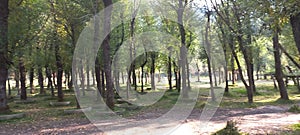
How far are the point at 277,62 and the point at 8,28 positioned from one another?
15.5 meters

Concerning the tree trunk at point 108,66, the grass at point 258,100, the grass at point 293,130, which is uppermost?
the tree trunk at point 108,66

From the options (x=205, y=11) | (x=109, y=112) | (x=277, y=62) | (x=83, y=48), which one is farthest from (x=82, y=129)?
(x=277, y=62)

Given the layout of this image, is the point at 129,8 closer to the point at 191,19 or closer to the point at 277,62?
the point at 191,19

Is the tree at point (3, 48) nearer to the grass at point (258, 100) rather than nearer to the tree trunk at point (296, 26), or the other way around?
the grass at point (258, 100)

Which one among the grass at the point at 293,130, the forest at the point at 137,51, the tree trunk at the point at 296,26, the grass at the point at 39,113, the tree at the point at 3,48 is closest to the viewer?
the tree trunk at the point at 296,26

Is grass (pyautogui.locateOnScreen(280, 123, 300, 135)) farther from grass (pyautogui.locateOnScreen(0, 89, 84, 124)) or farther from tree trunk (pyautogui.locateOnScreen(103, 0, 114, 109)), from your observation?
grass (pyautogui.locateOnScreen(0, 89, 84, 124))

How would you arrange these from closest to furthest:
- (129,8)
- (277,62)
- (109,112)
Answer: (109,112) < (277,62) < (129,8)

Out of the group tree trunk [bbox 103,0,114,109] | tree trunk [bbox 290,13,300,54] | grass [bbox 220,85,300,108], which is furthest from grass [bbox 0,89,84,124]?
tree trunk [bbox 290,13,300,54]

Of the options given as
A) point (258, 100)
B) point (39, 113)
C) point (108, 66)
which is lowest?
point (258, 100)

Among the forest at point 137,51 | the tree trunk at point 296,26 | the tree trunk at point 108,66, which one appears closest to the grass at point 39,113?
the forest at point 137,51

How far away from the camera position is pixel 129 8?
67.0 feet

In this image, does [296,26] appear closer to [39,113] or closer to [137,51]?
[39,113]

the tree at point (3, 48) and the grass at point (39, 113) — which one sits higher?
the tree at point (3, 48)

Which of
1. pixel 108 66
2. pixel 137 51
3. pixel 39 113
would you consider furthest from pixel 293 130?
pixel 137 51
